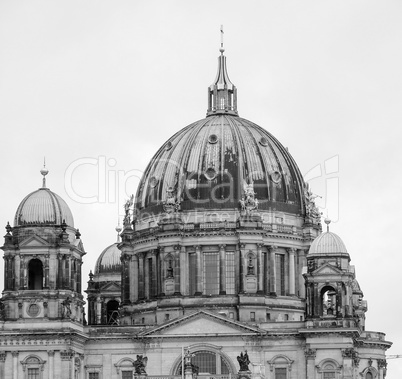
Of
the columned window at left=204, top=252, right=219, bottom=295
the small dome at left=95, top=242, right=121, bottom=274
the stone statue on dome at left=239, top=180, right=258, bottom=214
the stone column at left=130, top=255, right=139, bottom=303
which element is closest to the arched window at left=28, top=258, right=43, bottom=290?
the stone column at left=130, top=255, right=139, bottom=303

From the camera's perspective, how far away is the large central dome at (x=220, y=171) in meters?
156

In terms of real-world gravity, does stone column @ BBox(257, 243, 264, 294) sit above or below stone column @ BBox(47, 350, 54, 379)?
above

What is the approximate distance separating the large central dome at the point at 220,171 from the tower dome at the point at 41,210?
470 inches

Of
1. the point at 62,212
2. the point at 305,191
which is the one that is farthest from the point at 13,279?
the point at 305,191

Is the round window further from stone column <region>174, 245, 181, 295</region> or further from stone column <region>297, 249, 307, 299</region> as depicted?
stone column <region>297, 249, 307, 299</region>

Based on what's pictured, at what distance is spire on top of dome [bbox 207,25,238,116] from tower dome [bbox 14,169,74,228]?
21807 millimetres

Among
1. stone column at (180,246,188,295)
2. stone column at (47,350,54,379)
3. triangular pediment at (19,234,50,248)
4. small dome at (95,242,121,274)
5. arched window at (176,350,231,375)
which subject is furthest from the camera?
small dome at (95,242,121,274)

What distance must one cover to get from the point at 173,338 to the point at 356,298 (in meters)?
26.1

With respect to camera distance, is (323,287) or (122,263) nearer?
(323,287)

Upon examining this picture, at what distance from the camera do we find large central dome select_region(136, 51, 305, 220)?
156m

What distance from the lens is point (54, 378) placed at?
14275 centimetres

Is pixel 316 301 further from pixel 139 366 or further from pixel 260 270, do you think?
pixel 139 366

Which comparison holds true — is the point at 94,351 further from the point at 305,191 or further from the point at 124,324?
the point at 305,191

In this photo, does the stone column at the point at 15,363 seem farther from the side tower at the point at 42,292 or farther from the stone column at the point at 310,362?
the stone column at the point at 310,362
